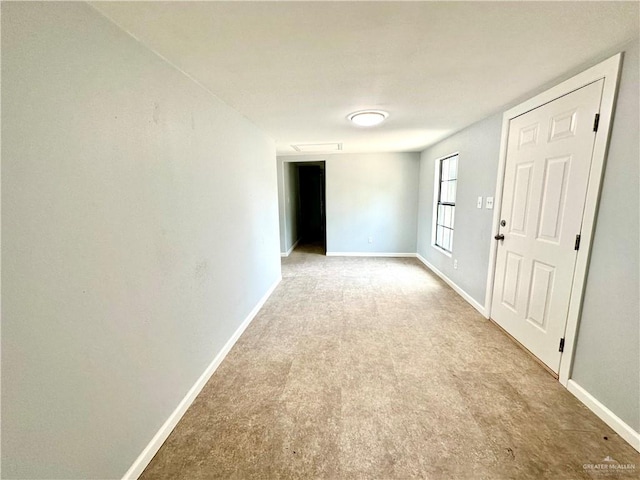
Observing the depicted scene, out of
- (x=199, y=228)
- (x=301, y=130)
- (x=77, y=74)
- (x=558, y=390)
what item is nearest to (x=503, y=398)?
(x=558, y=390)

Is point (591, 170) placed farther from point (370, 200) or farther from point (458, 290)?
point (370, 200)

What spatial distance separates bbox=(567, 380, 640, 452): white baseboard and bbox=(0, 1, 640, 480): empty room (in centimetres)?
1

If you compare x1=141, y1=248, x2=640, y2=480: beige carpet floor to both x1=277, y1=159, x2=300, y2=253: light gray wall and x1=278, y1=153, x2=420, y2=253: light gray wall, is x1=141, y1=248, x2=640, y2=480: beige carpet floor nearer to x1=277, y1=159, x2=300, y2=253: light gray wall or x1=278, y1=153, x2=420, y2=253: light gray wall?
x1=278, y1=153, x2=420, y2=253: light gray wall

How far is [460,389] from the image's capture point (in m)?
1.76

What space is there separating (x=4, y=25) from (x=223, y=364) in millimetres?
2106

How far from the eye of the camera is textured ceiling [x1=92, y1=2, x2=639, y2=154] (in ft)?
3.55

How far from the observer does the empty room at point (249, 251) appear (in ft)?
2.93

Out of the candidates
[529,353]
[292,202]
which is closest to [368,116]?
[529,353]

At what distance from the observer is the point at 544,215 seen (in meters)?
1.96

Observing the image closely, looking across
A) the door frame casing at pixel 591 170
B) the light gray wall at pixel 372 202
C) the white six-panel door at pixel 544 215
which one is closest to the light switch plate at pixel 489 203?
the white six-panel door at pixel 544 215

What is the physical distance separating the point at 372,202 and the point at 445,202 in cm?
147

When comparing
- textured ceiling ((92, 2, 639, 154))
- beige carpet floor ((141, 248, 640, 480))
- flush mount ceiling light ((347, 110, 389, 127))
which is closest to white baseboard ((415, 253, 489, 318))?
beige carpet floor ((141, 248, 640, 480))

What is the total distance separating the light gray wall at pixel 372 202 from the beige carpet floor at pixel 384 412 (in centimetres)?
283

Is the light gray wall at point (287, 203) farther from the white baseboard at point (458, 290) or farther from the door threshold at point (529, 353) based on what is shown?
the door threshold at point (529, 353)
